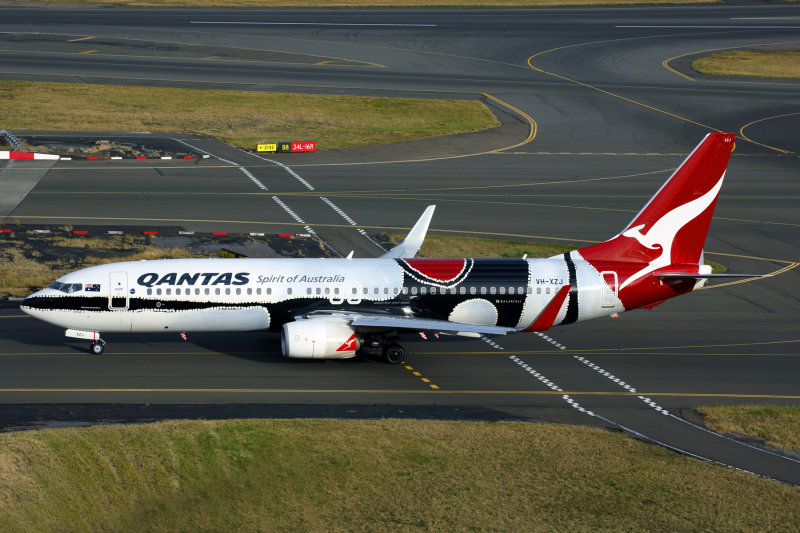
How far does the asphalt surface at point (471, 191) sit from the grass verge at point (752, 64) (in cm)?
368

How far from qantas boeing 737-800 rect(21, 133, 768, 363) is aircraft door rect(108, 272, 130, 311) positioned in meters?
0.04

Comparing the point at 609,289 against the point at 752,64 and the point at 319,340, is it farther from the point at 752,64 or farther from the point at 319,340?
the point at 752,64

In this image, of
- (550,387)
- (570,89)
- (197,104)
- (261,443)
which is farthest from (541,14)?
(261,443)

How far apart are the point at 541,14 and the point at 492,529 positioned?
438 feet

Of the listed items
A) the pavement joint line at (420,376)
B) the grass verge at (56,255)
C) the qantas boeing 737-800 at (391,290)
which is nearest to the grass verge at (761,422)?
the qantas boeing 737-800 at (391,290)

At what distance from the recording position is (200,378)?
42000 mm

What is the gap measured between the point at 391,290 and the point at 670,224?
13690 mm

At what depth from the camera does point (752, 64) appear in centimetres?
12450

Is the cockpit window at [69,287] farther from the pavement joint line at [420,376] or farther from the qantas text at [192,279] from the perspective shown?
the pavement joint line at [420,376]

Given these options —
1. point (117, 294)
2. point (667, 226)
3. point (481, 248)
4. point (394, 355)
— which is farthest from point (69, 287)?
point (481, 248)

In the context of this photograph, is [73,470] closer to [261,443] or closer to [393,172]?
[261,443]

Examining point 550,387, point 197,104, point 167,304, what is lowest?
point 550,387

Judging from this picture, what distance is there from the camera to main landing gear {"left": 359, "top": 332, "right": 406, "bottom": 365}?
44.3 meters

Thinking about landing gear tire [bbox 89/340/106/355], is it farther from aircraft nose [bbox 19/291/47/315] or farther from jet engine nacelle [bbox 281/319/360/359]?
jet engine nacelle [bbox 281/319/360/359]
